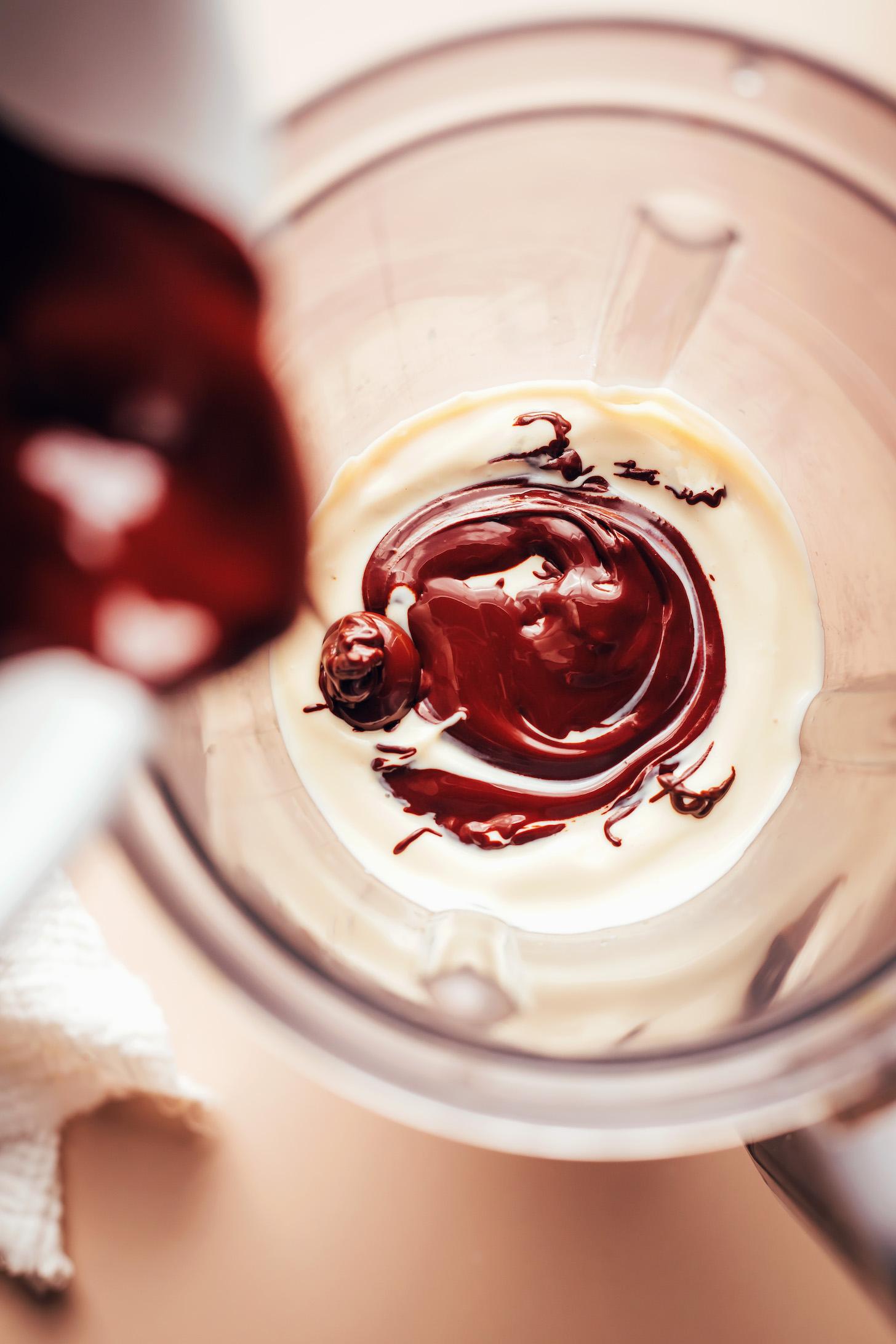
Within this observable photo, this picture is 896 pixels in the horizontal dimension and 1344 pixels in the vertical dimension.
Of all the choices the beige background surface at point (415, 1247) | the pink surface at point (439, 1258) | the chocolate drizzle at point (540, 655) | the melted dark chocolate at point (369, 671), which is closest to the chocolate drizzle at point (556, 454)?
the chocolate drizzle at point (540, 655)

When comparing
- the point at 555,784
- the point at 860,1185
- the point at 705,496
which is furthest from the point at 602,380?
the point at 860,1185

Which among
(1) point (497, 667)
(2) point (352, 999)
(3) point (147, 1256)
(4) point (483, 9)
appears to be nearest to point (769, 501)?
(1) point (497, 667)

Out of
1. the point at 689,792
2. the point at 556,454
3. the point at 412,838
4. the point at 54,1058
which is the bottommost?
the point at 54,1058

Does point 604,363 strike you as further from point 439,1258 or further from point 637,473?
point 439,1258

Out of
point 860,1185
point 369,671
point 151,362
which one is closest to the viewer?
point 860,1185

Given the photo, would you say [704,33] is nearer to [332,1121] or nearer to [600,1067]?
[600,1067]

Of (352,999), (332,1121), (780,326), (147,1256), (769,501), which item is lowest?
(147,1256)

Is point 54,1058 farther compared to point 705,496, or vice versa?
point 705,496
